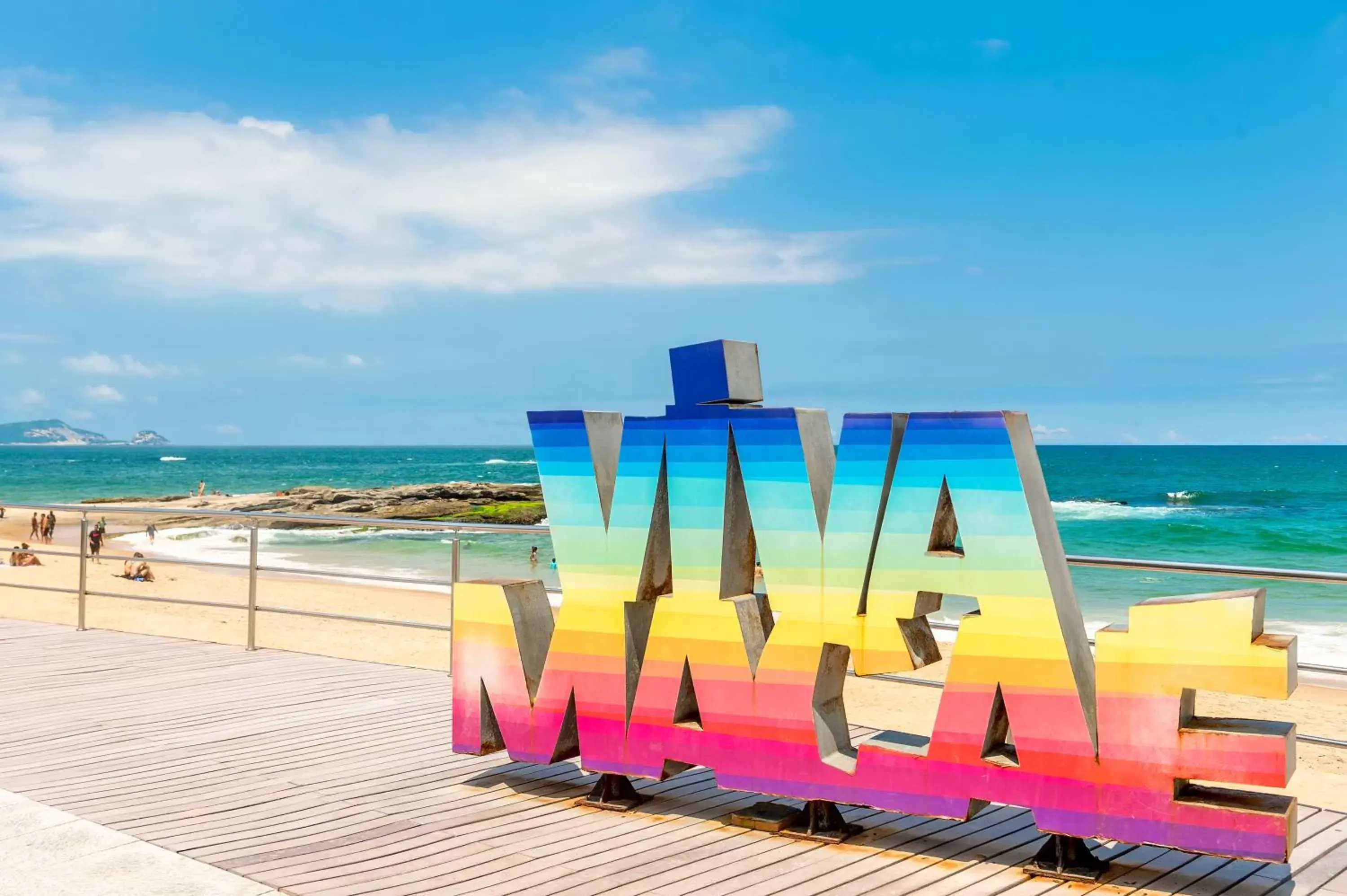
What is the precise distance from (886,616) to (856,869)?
95 centimetres

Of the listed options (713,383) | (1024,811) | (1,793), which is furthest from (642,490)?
(1,793)

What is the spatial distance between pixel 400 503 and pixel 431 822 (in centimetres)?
3833

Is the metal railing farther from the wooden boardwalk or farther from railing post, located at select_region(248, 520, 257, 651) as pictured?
the wooden boardwalk

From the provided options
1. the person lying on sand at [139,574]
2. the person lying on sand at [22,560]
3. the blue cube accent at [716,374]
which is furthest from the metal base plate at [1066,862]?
the person lying on sand at [22,560]

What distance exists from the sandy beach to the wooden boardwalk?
2772 millimetres

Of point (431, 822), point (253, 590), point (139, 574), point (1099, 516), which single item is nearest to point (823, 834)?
point (431, 822)

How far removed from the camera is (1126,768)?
4.07 meters

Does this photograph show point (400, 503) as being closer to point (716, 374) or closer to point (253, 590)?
point (253, 590)

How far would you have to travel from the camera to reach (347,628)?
17484mm

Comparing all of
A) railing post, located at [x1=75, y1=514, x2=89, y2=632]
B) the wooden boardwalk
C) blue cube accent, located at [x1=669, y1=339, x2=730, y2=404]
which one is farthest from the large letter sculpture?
railing post, located at [x1=75, y1=514, x2=89, y2=632]

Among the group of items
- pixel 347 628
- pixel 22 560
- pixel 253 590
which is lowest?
pixel 347 628

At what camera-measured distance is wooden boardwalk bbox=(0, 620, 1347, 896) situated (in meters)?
4.14

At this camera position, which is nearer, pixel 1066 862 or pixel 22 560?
pixel 1066 862

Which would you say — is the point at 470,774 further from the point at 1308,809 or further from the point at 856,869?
the point at 1308,809
